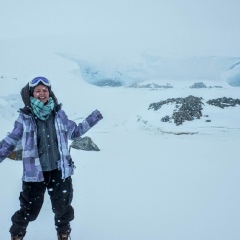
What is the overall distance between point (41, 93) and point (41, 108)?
0.18m

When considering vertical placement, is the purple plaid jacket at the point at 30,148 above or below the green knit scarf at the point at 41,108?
below

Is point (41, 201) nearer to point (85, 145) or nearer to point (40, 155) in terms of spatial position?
point (40, 155)

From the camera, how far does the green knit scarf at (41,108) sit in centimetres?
218

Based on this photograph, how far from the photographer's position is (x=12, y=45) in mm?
29422

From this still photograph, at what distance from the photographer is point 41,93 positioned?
2.30 m

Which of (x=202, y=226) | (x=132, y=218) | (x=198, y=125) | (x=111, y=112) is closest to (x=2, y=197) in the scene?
(x=132, y=218)

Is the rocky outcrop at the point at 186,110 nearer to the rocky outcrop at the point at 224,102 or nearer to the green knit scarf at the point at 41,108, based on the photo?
the rocky outcrop at the point at 224,102

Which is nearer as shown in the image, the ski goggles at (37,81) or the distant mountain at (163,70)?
the ski goggles at (37,81)

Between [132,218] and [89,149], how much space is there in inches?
157

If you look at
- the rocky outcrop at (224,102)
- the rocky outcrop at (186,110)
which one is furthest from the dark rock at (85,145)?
the rocky outcrop at (224,102)

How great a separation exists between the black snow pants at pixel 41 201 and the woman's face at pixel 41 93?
64cm

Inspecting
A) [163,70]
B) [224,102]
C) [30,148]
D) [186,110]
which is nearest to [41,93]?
[30,148]

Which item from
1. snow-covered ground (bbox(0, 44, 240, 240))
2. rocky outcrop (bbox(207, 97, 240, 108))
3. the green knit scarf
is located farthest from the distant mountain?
the green knit scarf

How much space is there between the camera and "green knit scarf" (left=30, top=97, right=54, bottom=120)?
2.18 metres
